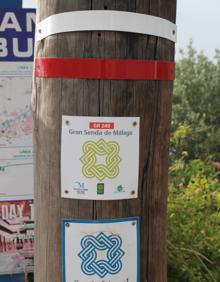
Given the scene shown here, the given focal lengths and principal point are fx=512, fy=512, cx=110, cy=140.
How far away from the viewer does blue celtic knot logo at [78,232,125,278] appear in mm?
1830

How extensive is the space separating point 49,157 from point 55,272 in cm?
43

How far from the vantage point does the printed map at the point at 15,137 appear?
3.44 meters

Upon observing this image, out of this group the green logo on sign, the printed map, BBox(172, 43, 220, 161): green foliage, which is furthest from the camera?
BBox(172, 43, 220, 161): green foliage

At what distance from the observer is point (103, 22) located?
1705mm

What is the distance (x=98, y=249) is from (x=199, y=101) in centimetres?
1071

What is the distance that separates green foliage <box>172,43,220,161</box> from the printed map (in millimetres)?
7793

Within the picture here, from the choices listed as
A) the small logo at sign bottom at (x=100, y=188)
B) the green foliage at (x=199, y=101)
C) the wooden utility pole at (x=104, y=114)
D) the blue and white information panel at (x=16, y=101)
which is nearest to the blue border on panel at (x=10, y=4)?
the blue and white information panel at (x=16, y=101)

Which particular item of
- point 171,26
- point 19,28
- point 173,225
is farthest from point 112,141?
point 173,225

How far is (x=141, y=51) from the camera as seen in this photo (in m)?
1.76

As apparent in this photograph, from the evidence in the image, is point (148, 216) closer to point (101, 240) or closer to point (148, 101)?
point (101, 240)

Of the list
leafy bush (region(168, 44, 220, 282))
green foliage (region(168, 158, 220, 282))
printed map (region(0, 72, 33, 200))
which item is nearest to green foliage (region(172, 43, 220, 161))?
leafy bush (region(168, 44, 220, 282))

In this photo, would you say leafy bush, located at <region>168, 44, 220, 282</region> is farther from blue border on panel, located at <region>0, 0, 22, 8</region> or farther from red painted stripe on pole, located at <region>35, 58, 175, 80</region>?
red painted stripe on pole, located at <region>35, 58, 175, 80</region>

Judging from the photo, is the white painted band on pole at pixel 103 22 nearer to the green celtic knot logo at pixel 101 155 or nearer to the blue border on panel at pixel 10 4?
the green celtic knot logo at pixel 101 155

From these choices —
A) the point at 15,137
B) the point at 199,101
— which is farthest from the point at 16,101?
the point at 199,101
